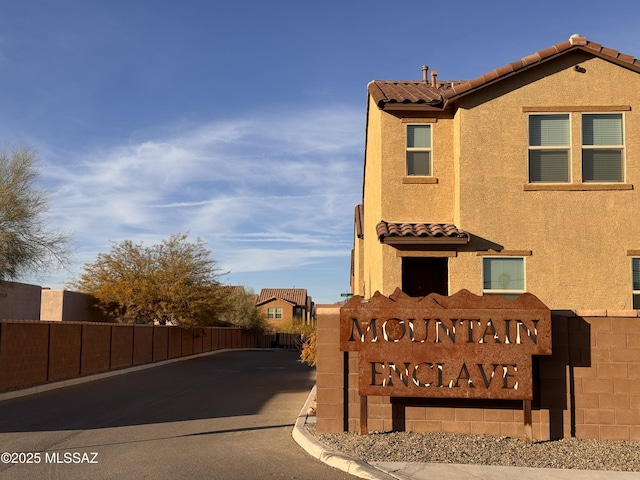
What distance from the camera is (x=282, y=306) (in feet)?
318

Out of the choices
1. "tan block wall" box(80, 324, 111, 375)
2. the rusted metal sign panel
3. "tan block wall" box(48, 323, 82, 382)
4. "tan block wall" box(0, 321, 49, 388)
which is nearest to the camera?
the rusted metal sign panel

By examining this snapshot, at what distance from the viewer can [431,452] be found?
9.88 meters

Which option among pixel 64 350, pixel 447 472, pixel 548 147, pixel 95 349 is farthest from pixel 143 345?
pixel 447 472

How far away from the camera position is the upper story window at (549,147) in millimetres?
14961

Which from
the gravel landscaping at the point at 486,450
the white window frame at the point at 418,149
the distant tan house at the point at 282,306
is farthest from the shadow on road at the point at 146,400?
the distant tan house at the point at 282,306

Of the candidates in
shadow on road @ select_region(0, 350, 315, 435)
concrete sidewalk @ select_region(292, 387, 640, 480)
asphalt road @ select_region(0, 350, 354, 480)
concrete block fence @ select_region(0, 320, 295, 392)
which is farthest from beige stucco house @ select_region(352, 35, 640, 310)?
concrete block fence @ select_region(0, 320, 295, 392)

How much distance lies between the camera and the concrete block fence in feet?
61.3

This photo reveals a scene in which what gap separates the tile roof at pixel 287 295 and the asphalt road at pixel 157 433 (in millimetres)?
78345

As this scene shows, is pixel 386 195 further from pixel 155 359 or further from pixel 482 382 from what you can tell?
pixel 155 359

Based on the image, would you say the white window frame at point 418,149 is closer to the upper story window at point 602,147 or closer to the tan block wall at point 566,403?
the upper story window at point 602,147

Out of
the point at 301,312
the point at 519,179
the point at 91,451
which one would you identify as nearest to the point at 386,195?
the point at 519,179

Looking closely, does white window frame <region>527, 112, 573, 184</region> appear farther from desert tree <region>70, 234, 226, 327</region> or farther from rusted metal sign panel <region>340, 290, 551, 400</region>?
desert tree <region>70, 234, 226, 327</region>

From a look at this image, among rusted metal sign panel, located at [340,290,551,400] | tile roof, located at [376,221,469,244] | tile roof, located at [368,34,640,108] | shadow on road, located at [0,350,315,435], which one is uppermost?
tile roof, located at [368,34,640,108]

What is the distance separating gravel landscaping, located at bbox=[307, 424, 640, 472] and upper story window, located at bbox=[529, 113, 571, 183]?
626cm
